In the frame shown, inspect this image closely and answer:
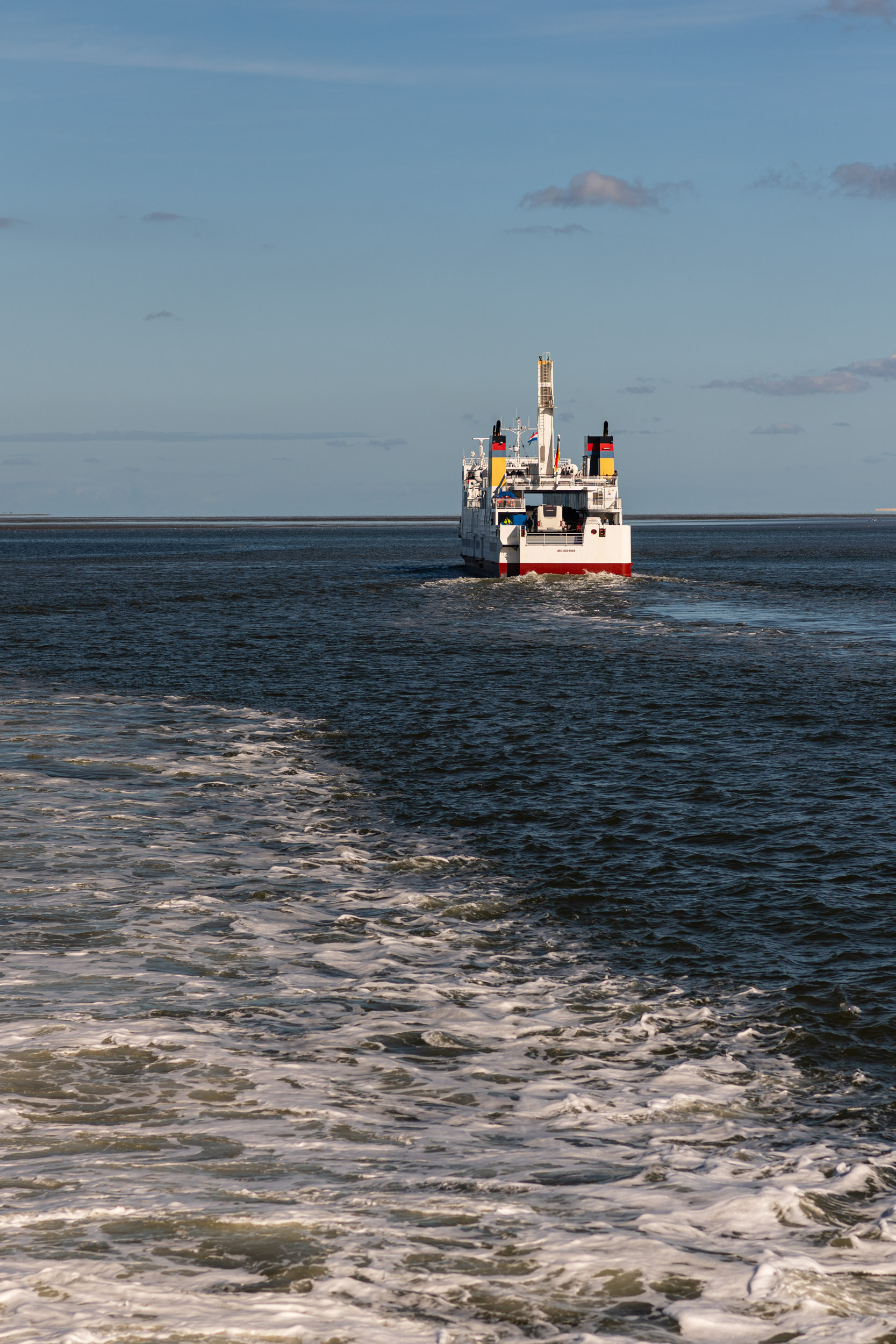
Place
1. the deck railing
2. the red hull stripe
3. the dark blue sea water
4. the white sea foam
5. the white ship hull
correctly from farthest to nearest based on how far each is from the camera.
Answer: the red hull stripe, the white ship hull, the deck railing, the dark blue sea water, the white sea foam

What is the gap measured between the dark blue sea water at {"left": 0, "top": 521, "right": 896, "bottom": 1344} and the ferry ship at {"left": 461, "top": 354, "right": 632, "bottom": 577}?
47.3m

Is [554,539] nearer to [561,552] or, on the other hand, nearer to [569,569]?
[561,552]

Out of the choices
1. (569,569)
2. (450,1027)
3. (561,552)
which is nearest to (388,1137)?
(450,1027)

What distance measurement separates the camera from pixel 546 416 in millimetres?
83375

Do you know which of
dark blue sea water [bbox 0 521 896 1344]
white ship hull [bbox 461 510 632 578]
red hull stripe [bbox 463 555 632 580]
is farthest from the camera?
red hull stripe [bbox 463 555 632 580]

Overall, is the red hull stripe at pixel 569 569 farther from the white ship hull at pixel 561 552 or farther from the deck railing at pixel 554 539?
the deck railing at pixel 554 539

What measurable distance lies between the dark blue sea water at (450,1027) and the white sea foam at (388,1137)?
3 centimetres

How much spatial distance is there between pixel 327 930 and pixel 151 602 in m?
54.7

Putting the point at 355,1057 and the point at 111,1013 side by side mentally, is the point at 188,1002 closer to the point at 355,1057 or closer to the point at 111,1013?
the point at 111,1013

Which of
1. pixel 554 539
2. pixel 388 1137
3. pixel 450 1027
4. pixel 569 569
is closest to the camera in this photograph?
pixel 388 1137

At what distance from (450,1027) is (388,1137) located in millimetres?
2217

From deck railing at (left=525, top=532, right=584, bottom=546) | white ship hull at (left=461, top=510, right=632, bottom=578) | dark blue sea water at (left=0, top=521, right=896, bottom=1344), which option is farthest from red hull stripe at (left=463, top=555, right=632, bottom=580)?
dark blue sea water at (left=0, top=521, right=896, bottom=1344)

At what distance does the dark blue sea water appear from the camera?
6094 millimetres

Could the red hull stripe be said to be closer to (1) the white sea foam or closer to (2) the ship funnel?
(2) the ship funnel
